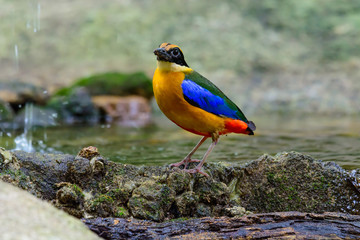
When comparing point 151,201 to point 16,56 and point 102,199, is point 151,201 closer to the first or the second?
point 102,199

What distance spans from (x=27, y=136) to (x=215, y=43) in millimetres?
12488

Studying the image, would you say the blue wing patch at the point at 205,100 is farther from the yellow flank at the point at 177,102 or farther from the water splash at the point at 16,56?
the water splash at the point at 16,56

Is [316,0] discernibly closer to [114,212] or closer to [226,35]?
[226,35]

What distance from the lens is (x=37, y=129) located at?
31.5ft

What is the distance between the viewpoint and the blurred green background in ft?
52.4

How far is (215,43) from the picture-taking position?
1908cm

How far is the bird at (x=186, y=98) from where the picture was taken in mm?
3727

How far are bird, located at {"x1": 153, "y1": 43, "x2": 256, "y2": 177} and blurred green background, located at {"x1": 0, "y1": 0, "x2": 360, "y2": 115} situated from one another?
11103mm

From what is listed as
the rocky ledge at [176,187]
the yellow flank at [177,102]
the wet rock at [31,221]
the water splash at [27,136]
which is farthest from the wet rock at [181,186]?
the water splash at [27,136]

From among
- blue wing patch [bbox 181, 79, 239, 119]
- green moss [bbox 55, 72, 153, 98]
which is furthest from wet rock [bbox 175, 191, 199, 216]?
green moss [bbox 55, 72, 153, 98]

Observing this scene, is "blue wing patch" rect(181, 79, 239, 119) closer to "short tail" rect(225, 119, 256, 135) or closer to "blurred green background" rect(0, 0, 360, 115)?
"short tail" rect(225, 119, 256, 135)

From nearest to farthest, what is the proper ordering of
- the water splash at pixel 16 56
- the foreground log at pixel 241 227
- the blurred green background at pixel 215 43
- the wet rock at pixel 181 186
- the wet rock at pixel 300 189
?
1. the foreground log at pixel 241 227
2. the wet rock at pixel 181 186
3. the wet rock at pixel 300 189
4. the blurred green background at pixel 215 43
5. the water splash at pixel 16 56

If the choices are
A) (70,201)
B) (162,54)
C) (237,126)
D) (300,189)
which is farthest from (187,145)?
(70,201)

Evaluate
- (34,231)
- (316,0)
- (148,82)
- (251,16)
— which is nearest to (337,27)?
(316,0)
